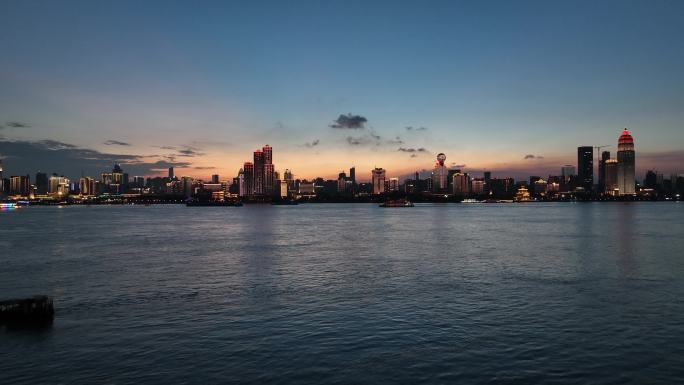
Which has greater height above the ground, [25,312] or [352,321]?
[25,312]

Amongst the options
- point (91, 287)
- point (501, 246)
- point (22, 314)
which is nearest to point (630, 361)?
point (22, 314)

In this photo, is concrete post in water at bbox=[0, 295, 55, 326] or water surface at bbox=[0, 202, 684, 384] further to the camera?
concrete post in water at bbox=[0, 295, 55, 326]

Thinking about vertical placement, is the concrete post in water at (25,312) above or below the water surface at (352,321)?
above

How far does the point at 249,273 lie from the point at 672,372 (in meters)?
30.9

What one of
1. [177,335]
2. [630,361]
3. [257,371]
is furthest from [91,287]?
[630,361]

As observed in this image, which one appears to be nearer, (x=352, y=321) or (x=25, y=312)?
(x=352, y=321)

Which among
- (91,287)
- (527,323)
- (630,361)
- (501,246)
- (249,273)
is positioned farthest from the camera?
(501,246)

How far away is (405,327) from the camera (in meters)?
24.4

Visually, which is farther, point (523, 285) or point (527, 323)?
point (523, 285)

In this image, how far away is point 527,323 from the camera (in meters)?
25.2

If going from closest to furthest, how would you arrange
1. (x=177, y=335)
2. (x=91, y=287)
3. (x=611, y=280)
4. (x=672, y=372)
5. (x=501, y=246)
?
(x=672, y=372) < (x=177, y=335) < (x=91, y=287) < (x=611, y=280) < (x=501, y=246)

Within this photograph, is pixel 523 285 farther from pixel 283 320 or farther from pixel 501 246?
pixel 501 246

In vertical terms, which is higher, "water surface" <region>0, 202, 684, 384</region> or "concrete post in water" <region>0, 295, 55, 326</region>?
"concrete post in water" <region>0, 295, 55, 326</region>

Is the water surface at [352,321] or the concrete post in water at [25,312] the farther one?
the concrete post in water at [25,312]
